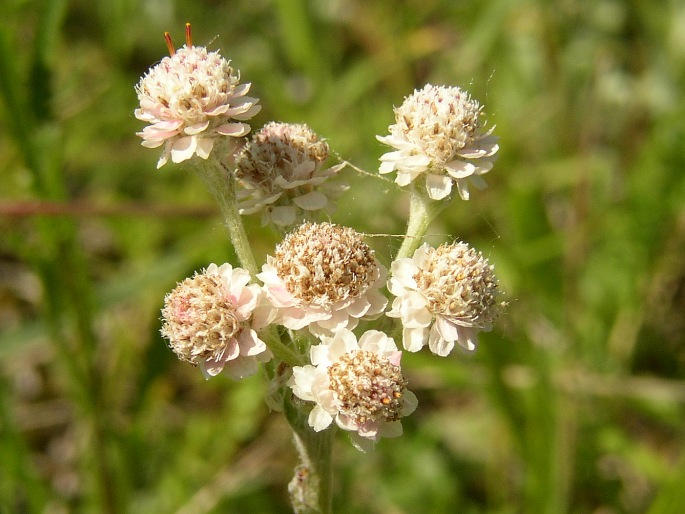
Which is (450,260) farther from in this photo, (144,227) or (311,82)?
(311,82)

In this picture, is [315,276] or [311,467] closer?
[315,276]

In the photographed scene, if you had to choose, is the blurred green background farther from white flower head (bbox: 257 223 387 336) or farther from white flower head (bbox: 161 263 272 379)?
white flower head (bbox: 161 263 272 379)

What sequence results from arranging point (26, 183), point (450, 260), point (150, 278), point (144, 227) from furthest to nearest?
point (144, 227), point (150, 278), point (26, 183), point (450, 260)

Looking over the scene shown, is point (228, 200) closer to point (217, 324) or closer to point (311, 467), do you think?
point (217, 324)

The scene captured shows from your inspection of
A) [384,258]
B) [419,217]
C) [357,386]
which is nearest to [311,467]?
[357,386]

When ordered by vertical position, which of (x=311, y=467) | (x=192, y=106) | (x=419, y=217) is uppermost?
(x=192, y=106)

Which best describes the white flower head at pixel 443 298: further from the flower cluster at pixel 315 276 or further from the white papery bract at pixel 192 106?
the white papery bract at pixel 192 106

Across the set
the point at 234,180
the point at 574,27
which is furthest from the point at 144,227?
the point at 574,27
